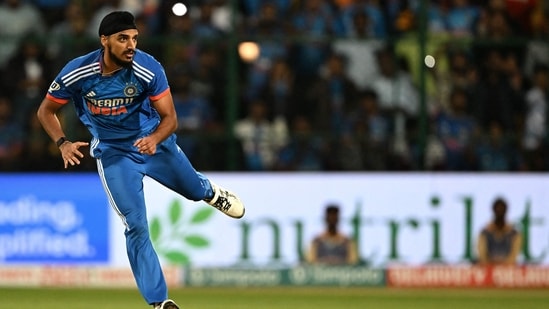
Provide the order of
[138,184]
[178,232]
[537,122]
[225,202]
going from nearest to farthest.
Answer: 1. [138,184]
2. [225,202]
3. [178,232]
4. [537,122]

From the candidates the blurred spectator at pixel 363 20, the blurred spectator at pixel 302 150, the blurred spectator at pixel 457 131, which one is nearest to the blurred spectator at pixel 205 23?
the blurred spectator at pixel 302 150

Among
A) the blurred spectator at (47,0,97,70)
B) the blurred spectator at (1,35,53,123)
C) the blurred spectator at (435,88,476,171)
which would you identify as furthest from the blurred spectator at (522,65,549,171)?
the blurred spectator at (1,35,53,123)

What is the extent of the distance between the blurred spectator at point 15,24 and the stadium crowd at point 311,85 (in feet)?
0.04

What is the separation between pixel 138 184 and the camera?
905cm

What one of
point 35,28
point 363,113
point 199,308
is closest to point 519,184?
point 363,113

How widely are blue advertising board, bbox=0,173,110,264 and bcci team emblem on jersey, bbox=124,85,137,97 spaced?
18.8 ft

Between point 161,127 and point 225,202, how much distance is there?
1.41 metres

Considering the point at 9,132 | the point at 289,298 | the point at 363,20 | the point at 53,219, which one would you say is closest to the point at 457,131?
the point at 363,20

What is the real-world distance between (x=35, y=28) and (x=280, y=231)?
359 centimetres

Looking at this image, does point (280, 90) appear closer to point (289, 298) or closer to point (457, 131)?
point (457, 131)

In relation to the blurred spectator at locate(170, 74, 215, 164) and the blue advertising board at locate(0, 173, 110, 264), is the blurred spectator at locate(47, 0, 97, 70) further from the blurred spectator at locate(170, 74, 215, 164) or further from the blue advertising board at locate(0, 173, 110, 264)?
the blue advertising board at locate(0, 173, 110, 264)

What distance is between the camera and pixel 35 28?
14930 mm

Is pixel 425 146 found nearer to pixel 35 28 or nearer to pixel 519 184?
pixel 519 184

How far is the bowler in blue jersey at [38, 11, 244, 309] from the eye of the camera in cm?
870
